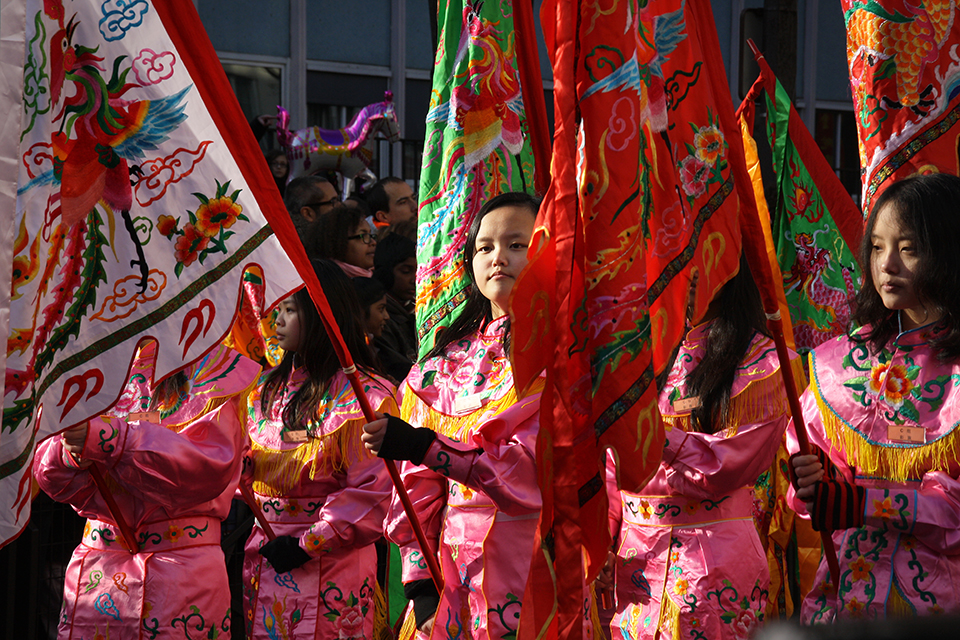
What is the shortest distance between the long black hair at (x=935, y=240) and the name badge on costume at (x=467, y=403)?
1.12m

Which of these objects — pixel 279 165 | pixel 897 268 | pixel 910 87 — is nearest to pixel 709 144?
pixel 897 268

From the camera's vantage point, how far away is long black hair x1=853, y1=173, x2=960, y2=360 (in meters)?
2.62

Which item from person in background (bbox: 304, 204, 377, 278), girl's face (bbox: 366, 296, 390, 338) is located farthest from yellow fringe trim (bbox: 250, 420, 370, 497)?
person in background (bbox: 304, 204, 377, 278)

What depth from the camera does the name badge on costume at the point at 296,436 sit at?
4074 millimetres

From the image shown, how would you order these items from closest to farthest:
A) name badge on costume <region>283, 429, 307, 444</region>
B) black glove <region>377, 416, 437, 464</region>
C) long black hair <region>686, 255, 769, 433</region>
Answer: black glove <region>377, 416, 437, 464</region>
long black hair <region>686, 255, 769, 433</region>
name badge on costume <region>283, 429, 307, 444</region>

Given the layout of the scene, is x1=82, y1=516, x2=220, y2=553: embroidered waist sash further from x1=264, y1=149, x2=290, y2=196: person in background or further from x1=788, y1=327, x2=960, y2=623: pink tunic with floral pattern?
x1=264, y1=149, x2=290, y2=196: person in background

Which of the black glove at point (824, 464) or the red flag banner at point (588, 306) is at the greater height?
the red flag banner at point (588, 306)

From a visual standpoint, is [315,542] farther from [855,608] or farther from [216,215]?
[855,608]

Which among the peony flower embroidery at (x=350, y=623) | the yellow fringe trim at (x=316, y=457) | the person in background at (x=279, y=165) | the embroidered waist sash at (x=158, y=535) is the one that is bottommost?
the peony flower embroidery at (x=350, y=623)

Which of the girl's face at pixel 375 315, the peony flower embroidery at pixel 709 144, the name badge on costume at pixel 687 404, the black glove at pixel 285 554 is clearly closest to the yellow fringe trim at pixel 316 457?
the black glove at pixel 285 554

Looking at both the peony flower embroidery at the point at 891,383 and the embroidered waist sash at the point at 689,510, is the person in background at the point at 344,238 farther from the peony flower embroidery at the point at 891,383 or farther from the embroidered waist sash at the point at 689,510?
the peony flower embroidery at the point at 891,383

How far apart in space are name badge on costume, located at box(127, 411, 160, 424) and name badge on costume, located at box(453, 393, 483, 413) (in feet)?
4.39

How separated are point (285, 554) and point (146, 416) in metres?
0.73

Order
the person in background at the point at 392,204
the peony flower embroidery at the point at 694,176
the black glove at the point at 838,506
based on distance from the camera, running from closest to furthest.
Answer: the black glove at the point at 838,506, the peony flower embroidery at the point at 694,176, the person in background at the point at 392,204
